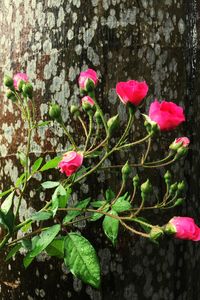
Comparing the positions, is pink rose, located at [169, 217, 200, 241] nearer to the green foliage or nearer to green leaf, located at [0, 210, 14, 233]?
the green foliage

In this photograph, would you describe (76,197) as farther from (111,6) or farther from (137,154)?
(111,6)

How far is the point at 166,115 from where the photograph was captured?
48.6 inches

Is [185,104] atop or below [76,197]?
atop

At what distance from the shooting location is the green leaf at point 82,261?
3.86 feet

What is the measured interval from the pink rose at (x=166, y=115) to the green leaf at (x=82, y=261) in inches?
13.2

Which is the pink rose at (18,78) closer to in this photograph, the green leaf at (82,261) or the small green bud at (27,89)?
the small green bud at (27,89)

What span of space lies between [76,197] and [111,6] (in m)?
0.58

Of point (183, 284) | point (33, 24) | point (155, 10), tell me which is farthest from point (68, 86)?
point (183, 284)

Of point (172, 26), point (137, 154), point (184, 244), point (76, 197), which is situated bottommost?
point (184, 244)

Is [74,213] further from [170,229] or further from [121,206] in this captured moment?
[170,229]

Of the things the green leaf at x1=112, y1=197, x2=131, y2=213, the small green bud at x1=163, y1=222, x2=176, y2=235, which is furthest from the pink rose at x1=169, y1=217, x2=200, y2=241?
the green leaf at x1=112, y1=197, x2=131, y2=213

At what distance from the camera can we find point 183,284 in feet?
5.49

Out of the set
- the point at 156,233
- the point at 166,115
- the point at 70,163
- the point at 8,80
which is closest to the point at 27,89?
the point at 8,80

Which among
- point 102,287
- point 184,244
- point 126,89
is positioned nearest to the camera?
point 126,89
